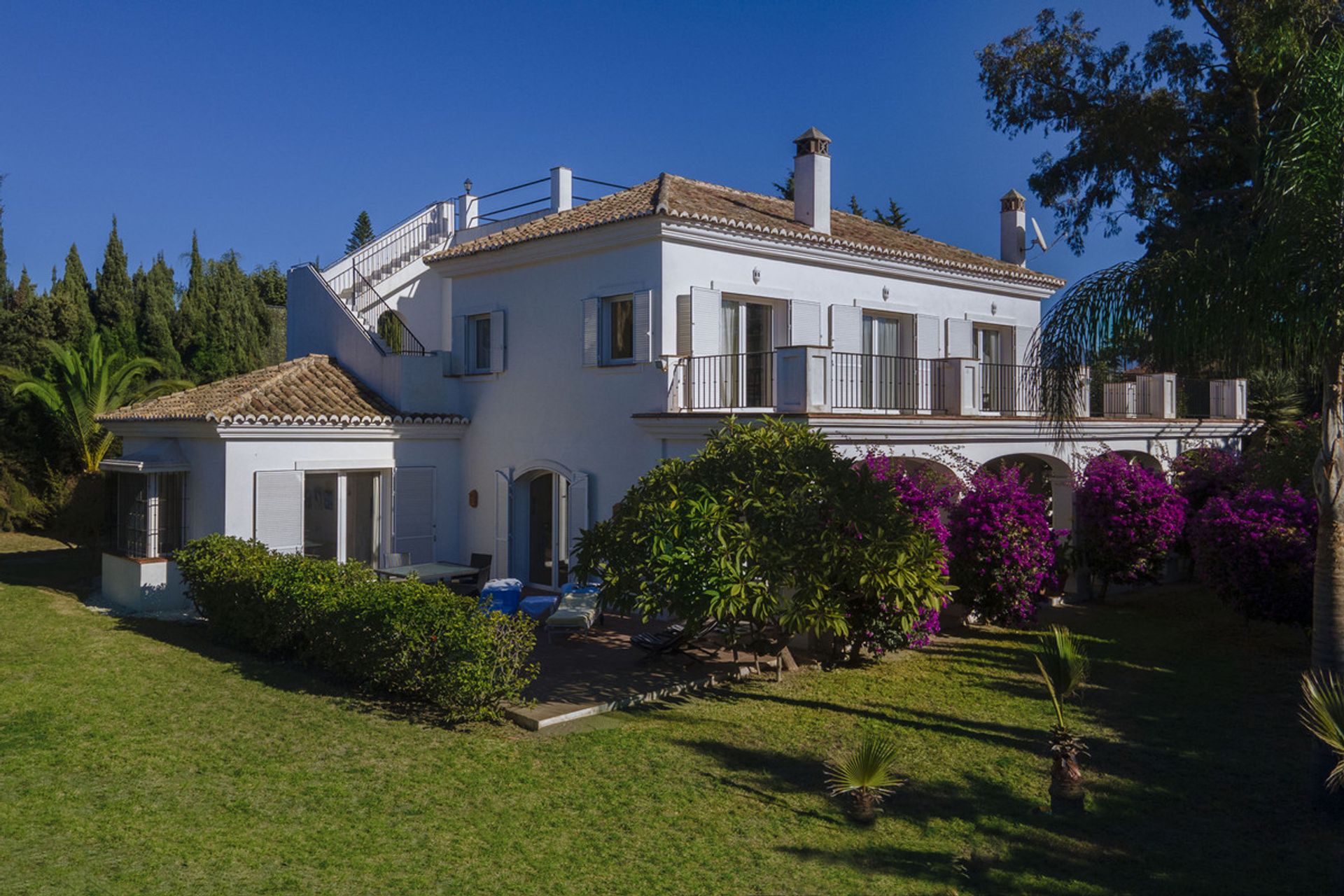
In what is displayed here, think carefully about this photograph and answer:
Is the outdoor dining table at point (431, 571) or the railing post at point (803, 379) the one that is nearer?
the railing post at point (803, 379)

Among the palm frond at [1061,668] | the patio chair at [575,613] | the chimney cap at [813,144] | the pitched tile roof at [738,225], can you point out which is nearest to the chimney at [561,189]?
the pitched tile roof at [738,225]

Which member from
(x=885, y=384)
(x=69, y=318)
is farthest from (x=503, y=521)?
→ (x=69, y=318)

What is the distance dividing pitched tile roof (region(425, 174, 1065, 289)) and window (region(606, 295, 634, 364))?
1.38m

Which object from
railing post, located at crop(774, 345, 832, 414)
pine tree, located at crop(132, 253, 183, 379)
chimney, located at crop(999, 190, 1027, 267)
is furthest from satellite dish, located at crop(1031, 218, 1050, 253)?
pine tree, located at crop(132, 253, 183, 379)

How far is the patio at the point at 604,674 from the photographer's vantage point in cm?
1057

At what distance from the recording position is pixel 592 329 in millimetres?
16500

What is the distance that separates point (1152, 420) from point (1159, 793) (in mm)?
13335

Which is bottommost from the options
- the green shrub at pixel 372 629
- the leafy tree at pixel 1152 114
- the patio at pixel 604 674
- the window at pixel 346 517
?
the patio at pixel 604 674

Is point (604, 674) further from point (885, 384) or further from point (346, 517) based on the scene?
point (346, 517)

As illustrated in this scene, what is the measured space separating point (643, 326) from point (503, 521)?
5.02 metres

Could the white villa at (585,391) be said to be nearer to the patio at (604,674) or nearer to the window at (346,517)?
the window at (346,517)

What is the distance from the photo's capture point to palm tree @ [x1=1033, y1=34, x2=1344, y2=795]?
28.5ft

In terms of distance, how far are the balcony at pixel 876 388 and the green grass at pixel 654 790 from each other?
4.13m

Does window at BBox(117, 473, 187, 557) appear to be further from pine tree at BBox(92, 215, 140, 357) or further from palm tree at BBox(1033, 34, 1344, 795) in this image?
pine tree at BBox(92, 215, 140, 357)
